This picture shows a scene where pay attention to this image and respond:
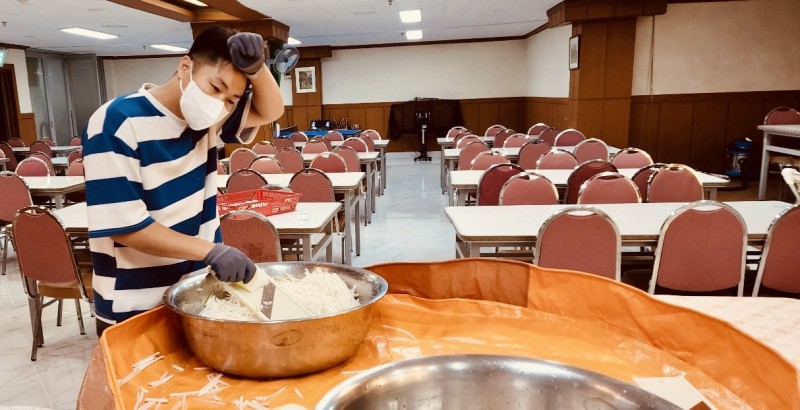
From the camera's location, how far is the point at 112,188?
1200 mm

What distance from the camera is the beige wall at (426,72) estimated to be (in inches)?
559

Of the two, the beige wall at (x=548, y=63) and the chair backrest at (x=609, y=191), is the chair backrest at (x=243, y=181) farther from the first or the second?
the beige wall at (x=548, y=63)

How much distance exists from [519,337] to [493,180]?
3470mm

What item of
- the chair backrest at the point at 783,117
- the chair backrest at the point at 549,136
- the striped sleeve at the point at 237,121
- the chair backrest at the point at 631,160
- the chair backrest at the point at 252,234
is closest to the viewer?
the striped sleeve at the point at 237,121

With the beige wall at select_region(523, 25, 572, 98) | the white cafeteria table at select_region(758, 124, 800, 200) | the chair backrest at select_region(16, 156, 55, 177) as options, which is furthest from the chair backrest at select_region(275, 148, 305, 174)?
the beige wall at select_region(523, 25, 572, 98)

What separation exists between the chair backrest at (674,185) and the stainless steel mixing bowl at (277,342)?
11.5ft

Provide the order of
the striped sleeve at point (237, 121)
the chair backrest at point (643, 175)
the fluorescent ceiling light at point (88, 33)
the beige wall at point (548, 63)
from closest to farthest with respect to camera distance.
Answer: the striped sleeve at point (237, 121) < the chair backrest at point (643, 175) < the fluorescent ceiling light at point (88, 33) < the beige wall at point (548, 63)

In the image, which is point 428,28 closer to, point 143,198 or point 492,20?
point 492,20

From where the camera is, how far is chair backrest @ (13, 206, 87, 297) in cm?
299

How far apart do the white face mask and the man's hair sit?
1.6 inches

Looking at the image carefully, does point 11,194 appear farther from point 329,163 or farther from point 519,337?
point 519,337

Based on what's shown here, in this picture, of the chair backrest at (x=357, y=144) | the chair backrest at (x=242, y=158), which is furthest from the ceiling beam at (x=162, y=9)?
the chair backrest at (x=357, y=144)

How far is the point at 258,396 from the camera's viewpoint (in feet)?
2.93

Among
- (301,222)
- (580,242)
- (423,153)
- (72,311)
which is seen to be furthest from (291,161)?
(423,153)
